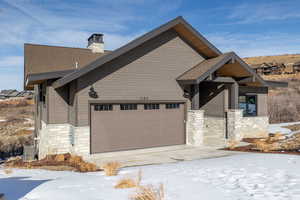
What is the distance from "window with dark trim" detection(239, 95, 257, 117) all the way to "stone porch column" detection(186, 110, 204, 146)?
14.1 ft

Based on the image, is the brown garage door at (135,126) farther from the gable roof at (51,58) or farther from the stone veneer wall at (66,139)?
the gable roof at (51,58)

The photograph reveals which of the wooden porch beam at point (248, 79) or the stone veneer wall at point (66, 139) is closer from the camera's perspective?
the stone veneer wall at point (66, 139)

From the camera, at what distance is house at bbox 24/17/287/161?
11.3 meters

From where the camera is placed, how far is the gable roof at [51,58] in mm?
15961

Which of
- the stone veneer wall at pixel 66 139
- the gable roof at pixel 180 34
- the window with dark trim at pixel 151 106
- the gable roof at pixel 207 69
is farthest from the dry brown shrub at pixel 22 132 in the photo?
the gable roof at pixel 207 69

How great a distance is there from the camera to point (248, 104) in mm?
16578

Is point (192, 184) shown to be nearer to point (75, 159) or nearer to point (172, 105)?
point (75, 159)

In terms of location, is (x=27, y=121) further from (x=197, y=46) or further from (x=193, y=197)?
(x=193, y=197)

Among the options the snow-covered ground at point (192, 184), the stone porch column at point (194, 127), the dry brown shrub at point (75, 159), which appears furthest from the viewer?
the stone porch column at point (194, 127)

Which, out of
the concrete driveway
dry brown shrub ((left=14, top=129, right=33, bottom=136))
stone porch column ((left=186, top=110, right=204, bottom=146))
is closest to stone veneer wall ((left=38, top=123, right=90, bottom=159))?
the concrete driveway

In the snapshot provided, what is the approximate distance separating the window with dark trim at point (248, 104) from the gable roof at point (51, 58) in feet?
33.8

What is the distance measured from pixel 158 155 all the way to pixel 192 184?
5595 millimetres

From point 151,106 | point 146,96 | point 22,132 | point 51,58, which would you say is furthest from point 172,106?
point 22,132

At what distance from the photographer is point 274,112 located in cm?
2709
